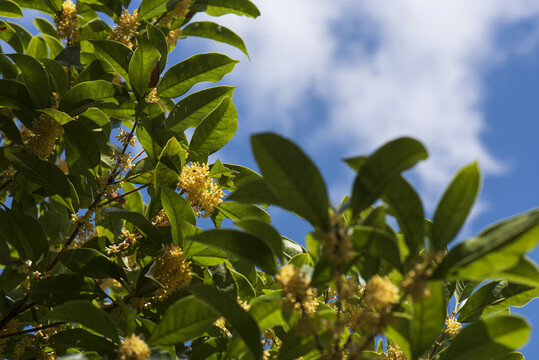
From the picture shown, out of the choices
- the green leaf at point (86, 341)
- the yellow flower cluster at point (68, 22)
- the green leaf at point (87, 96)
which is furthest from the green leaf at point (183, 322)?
the yellow flower cluster at point (68, 22)

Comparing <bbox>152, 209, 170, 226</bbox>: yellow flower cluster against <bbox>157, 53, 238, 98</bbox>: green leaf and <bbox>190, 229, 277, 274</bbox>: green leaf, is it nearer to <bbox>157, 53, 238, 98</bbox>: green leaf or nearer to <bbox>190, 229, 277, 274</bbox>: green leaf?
<bbox>157, 53, 238, 98</bbox>: green leaf

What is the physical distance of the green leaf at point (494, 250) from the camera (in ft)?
4.49

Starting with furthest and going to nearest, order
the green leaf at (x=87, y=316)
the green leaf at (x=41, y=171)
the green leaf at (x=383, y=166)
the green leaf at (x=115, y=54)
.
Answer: the green leaf at (x=115, y=54)
the green leaf at (x=41, y=171)
the green leaf at (x=87, y=316)
the green leaf at (x=383, y=166)

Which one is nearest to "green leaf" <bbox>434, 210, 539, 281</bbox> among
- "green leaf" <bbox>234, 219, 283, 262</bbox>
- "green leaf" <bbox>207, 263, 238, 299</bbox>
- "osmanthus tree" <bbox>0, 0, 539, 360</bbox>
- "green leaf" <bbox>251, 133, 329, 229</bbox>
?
"osmanthus tree" <bbox>0, 0, 539, 360</bbox>

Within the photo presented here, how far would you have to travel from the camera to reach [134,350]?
1706 millimetres

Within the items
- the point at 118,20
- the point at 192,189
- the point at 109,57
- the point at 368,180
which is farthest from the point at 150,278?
the point at 118,20

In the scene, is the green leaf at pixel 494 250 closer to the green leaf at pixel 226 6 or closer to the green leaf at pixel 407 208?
the green leaf at pixel 407 208

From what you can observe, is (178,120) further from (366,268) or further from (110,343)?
(366,268)

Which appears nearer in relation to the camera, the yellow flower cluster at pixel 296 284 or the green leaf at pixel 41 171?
the yellow flower cluster at pixel 296 284

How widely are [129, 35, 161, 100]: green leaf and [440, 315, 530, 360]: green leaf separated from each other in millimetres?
2089

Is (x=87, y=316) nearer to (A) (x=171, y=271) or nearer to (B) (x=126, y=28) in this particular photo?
(A) (x=171, y=271)

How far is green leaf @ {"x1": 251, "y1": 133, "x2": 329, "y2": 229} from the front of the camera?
4.76 ft

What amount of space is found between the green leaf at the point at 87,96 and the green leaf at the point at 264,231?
174 cm

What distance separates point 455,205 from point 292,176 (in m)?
0.52
